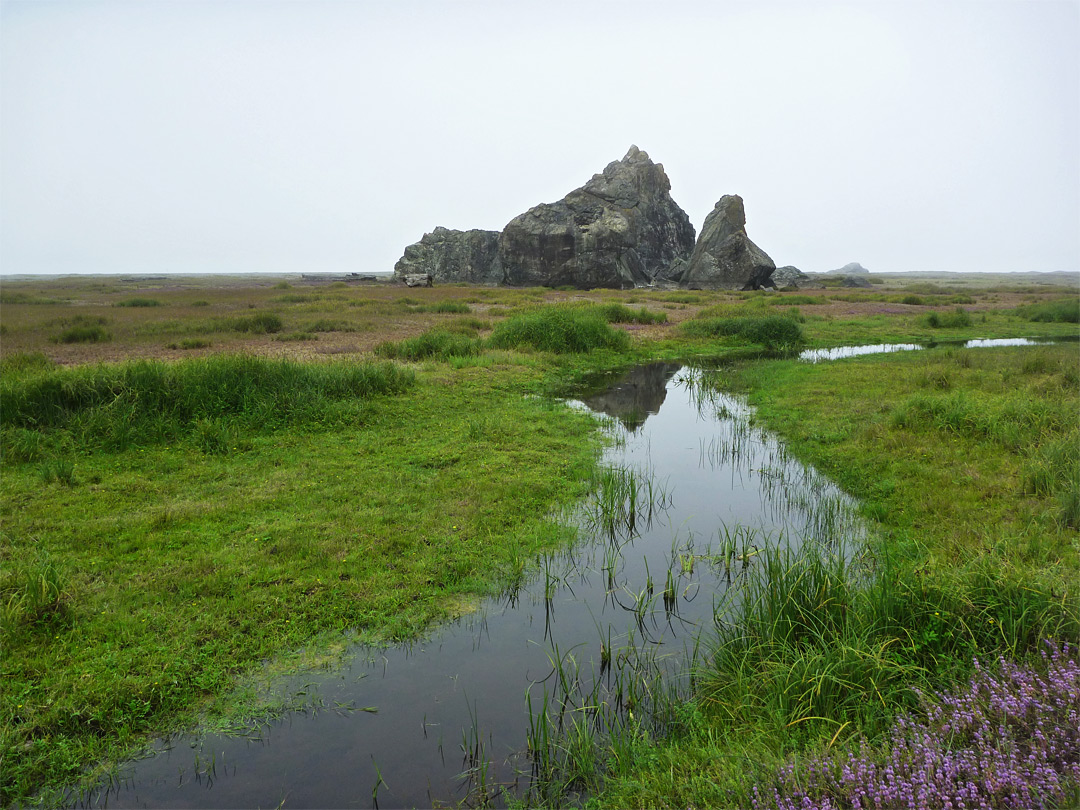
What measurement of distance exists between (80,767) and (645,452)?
921 cm

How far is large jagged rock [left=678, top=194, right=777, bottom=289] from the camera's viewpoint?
60.6m

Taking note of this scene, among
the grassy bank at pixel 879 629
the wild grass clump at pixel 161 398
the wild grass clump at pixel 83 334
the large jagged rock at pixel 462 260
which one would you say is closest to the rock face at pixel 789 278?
the large jagged rock at pixel 462 260

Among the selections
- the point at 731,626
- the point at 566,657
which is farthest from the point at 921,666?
the point at 566,657

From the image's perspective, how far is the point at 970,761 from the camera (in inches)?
115

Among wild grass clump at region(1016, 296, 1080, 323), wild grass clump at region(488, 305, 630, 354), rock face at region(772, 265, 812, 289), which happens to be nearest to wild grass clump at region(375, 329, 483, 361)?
wild grass clump at region(488, 305, 630, 354)

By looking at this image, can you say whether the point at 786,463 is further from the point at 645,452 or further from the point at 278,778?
the point at 278,778

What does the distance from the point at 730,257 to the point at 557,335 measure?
45.3 metres

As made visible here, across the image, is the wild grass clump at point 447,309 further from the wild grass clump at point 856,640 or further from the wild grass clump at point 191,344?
the wild grass clump at point 856,640

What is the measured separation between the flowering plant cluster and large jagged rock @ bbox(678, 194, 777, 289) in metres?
60.9

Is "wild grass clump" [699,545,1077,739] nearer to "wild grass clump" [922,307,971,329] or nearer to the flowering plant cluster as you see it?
the flowering plant cluster

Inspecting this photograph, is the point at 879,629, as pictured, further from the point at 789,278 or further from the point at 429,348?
the point at 789,278

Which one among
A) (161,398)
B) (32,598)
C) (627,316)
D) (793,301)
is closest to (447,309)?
(627,316)

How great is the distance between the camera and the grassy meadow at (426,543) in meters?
4.12

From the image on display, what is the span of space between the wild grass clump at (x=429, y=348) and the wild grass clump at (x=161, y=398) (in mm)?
6011
